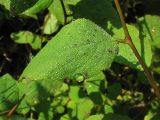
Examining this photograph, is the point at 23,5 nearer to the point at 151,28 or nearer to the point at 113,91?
the point at 151,28

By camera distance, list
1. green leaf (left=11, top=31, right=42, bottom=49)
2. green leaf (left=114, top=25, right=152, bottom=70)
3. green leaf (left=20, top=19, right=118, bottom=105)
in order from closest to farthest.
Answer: green leaf (left=20, top=19, right=118, bottom=105)
green leaf (left=114, top=25, right=152, bottom=70)
green leaf (left=11, top=31, right=42, bottom=49)

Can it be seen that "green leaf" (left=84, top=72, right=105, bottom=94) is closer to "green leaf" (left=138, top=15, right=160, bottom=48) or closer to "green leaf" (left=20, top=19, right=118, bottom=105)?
"green leaf" (left=138, top=15, right=160, bottom=48)

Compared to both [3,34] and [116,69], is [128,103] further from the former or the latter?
[3,34]

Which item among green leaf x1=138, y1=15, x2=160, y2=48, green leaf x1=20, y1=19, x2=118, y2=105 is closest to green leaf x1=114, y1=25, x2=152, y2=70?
green leaf x1=138, y1=15, x2=160, y2=48

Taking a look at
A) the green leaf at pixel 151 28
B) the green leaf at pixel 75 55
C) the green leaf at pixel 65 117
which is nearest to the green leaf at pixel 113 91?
the green leaf at pixel 65 117

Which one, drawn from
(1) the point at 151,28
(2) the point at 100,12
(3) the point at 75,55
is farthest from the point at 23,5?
(1) the point at 151,28

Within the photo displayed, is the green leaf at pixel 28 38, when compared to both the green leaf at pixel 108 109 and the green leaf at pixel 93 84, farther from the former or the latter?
the green leaf at pixel 108 109

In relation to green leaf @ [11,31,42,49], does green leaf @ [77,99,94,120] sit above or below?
below
